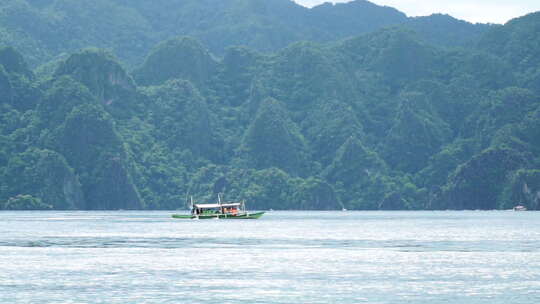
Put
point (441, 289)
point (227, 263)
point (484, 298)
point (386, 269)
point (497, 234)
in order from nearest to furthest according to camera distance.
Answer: point (484, 298)
point (441, 289)
point (386, 269)
point (227, 263)
point (497, 234)

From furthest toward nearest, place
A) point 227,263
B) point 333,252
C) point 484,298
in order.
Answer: point 333,252 < point 227,263 < point 484,298

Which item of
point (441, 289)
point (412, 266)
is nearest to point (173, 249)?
point (412, 266)

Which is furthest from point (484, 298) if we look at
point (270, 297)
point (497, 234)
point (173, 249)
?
point (497, 234)

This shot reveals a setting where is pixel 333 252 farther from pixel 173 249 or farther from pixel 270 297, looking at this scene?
pixel 270 297

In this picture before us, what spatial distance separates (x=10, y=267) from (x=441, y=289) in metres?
38.6

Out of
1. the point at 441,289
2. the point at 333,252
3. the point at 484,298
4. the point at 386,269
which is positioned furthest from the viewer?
the point at 333,252

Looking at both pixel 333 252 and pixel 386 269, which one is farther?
pixel 333 252

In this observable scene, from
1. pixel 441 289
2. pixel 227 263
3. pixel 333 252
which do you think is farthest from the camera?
pixel 333 252

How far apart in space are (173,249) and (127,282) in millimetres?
36267

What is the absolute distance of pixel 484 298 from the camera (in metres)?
65.8

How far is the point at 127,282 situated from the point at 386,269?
2354 cm

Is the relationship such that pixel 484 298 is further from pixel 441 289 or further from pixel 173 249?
pixel 173 249

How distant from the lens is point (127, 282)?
74.6 metres

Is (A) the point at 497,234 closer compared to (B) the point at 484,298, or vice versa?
(B) the point at 484,298
